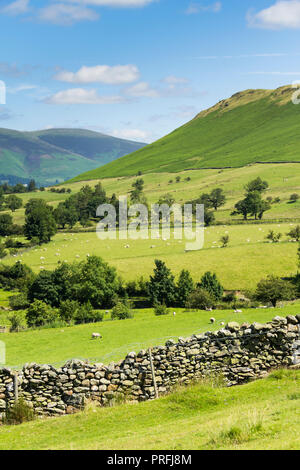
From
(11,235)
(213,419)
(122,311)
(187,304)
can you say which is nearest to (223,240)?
(187,304)

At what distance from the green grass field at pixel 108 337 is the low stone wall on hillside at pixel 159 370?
692 centimetres

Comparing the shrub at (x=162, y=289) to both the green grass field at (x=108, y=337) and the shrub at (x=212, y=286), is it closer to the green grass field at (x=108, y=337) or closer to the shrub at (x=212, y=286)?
the shrub at (x=212, y=286)

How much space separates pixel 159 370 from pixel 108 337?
17632 millimetres

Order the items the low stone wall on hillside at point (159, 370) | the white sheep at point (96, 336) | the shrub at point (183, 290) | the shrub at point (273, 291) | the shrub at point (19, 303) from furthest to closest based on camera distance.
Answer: the shrub at point (19, 303), the shrub at point (183, 290), the shrub at point (273, 291), the white sheep at point (96, 336), the low stone wall on hillside at point (159, 370)

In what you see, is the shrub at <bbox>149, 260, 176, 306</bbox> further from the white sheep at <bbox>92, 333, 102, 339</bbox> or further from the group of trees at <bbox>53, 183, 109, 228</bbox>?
the group of trees at <bbox>53, 183, 109, 228</bbox>

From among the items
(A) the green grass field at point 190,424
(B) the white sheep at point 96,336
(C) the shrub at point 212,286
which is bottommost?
(B) the white sheep at point 96,336

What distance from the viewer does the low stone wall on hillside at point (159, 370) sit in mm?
18141

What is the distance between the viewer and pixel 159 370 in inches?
747

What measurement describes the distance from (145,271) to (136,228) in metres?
49.3

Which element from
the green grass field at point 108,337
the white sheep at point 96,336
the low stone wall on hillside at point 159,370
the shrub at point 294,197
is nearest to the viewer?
the low stone wall on hillside at point 159,370

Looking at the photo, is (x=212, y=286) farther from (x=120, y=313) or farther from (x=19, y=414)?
(x=19, y=414)

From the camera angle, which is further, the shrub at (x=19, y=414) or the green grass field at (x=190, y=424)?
the shrub at (x=19, y=414)

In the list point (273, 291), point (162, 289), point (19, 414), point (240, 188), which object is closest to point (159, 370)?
point (19, 414)

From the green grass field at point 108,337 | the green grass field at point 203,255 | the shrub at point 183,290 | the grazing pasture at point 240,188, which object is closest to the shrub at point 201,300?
the shrub at point 183,290
